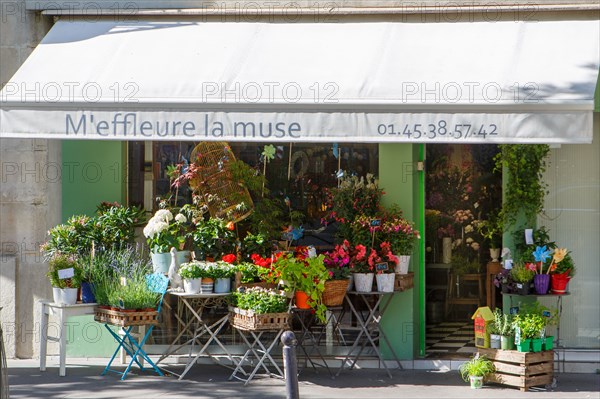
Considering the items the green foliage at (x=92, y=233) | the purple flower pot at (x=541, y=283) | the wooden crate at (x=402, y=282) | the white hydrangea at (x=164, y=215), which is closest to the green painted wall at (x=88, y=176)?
the green foliage at (x=92, y=233)

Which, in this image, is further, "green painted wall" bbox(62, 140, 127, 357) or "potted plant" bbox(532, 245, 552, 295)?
"green painted wall" bbox(62, 140, 127, 357)

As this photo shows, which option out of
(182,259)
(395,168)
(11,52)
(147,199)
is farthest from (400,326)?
(11,52)

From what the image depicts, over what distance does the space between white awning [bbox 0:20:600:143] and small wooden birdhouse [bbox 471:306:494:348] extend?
1882 mm

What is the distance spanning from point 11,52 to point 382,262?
4.47m

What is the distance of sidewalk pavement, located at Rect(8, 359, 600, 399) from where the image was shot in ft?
30.8

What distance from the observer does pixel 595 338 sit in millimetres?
10695

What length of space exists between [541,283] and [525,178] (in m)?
1.17

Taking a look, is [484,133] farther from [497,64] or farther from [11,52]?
[11,52]

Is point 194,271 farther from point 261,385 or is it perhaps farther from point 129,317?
point 261,385

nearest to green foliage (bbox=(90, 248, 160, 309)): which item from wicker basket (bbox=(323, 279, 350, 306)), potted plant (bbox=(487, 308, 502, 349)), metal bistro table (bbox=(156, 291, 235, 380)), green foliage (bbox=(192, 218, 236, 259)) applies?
metal bistro table (bbox=(156, 291, 235, 380))

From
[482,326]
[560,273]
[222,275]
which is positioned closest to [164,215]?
[222,275]

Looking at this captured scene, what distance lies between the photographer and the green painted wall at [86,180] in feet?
36.3

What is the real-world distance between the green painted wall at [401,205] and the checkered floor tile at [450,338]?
56 cm

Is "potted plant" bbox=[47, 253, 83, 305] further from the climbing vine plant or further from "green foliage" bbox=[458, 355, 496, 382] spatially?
the climbing vine plant
